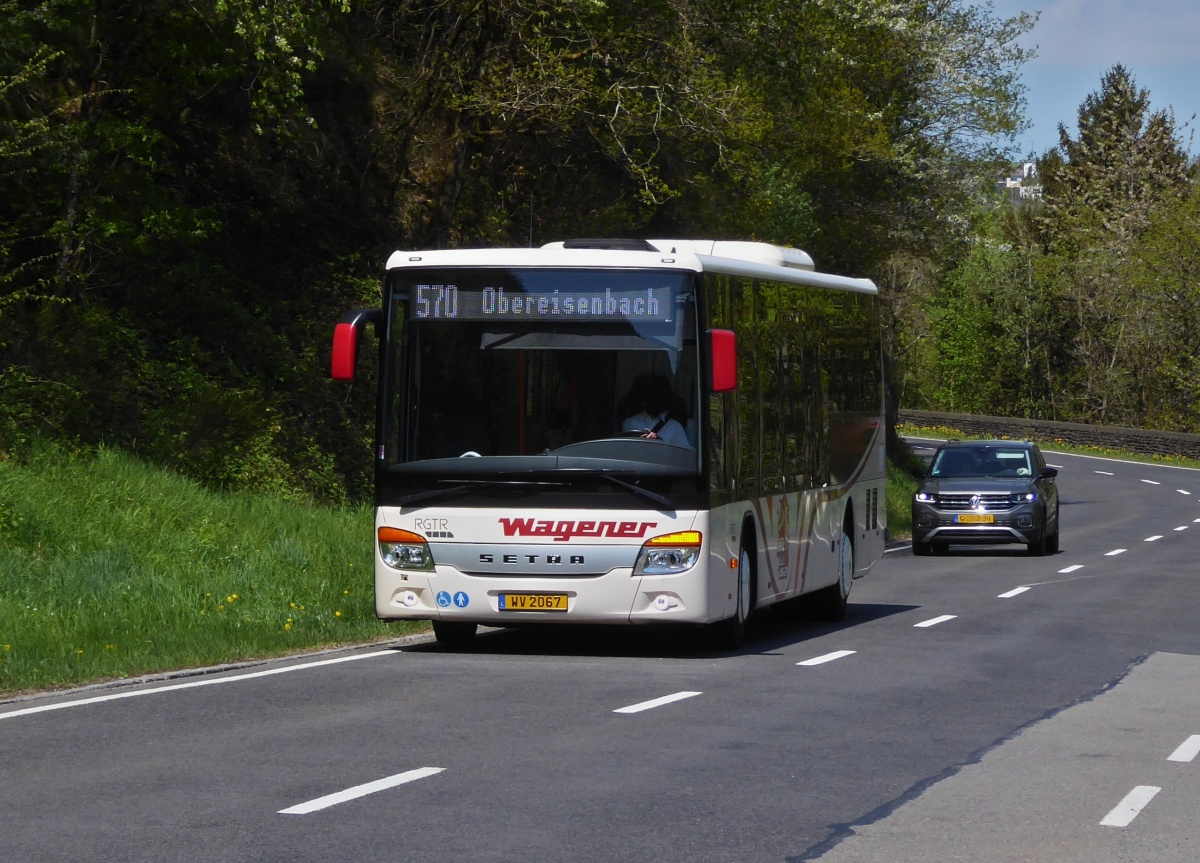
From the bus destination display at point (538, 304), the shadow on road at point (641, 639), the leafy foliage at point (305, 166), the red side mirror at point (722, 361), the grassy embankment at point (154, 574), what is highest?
the leafy foliage at point (305, 166)

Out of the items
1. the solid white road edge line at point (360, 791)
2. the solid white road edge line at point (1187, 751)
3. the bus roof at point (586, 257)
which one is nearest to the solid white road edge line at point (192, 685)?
the bus roof at point (586, 257)

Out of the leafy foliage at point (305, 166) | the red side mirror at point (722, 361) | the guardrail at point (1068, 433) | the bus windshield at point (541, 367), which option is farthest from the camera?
the guardrail at point (1068, 433)

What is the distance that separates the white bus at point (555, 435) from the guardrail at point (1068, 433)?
62.2 meters

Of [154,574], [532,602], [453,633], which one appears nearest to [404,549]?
[532,602]

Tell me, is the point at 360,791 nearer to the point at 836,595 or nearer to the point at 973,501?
the point at 836,595

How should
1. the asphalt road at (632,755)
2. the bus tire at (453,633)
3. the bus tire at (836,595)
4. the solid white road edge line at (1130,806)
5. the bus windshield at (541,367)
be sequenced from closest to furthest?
1. the asphalt road at (632,755)
2. the solid white road edge line at (1130,806)
3. the bus windshield at (541,367)
4. the bus tire at (453,633)
5. the bus tire at (836,595)

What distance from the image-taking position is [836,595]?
62.2 feet

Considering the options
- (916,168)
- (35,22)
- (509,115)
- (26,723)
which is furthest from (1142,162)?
A: (26,723)

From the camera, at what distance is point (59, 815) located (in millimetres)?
7707

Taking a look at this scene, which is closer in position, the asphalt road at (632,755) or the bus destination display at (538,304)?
the asphalt road at (632,755)

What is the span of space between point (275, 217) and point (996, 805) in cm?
2228

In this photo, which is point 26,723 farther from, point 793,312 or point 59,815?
point 793,312

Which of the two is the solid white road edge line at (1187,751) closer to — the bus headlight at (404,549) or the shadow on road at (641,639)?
the shadow on road at (641,639)

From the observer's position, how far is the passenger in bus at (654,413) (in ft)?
46.9
